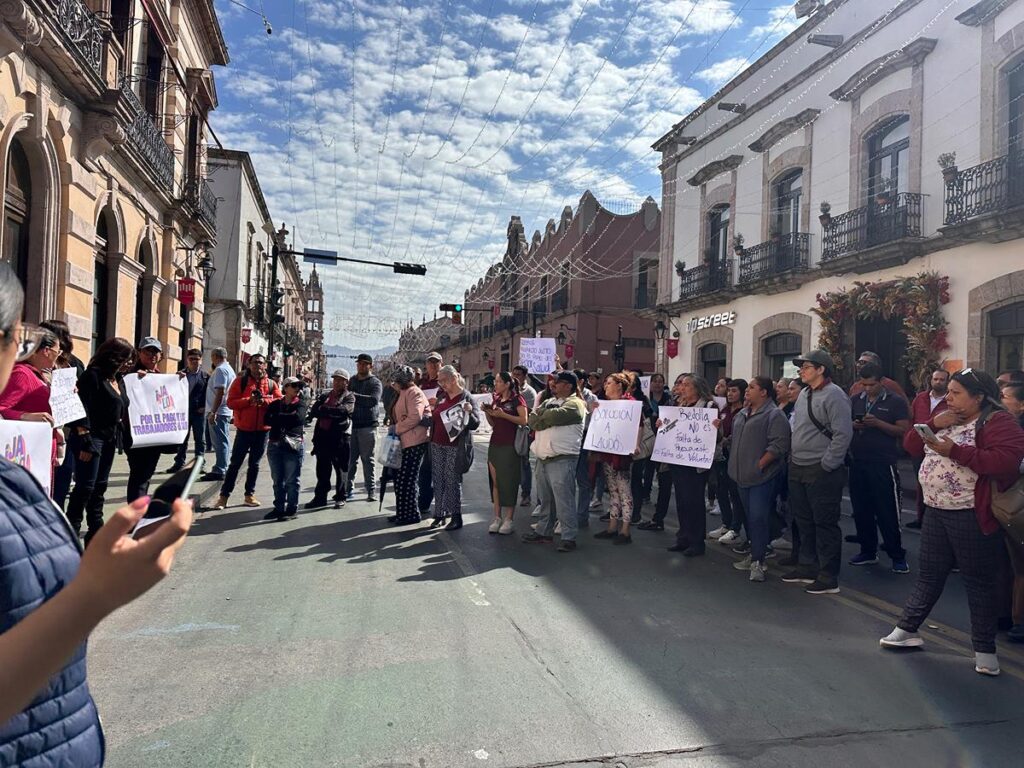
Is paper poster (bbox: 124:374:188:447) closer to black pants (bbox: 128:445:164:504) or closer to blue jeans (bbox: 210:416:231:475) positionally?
black pants (bbox: 128:445:164:504)

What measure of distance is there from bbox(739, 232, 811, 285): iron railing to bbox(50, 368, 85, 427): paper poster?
51.2 ft

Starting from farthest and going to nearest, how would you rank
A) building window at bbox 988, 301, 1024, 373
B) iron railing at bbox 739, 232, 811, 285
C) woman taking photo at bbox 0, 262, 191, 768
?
iron railing at bbox 739, 232, 811, 285
building window at bbox 988, 301, 1024, 373
woman taking photo at bbox 0, 262, 191, 768

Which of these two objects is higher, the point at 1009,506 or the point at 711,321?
the point at 711,321

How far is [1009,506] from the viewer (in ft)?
13.2

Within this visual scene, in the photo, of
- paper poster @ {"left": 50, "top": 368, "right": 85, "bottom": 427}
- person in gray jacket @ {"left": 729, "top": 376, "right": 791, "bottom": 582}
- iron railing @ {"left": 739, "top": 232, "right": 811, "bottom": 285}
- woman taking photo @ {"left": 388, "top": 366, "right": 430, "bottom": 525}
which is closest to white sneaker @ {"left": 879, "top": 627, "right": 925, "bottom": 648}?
person in gray jacket @ {"left": 729, "top": 376, "right": 791, "bottom": 582}

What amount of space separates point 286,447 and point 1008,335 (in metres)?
12.7

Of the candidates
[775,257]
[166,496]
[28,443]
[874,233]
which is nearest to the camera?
[166,496]

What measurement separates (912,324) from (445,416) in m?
10.6

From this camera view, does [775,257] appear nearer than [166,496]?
No

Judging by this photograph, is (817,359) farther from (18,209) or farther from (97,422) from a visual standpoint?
(18,209)

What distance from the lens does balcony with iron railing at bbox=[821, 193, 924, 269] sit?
Result: 13.8 meters

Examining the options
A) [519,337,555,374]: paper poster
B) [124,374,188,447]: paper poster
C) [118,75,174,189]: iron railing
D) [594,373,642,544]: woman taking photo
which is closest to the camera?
[124,374,188,447]: paper poster

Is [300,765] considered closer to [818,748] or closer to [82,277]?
[818,748]

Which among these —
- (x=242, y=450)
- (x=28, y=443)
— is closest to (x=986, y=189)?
(x=242, y=450)
